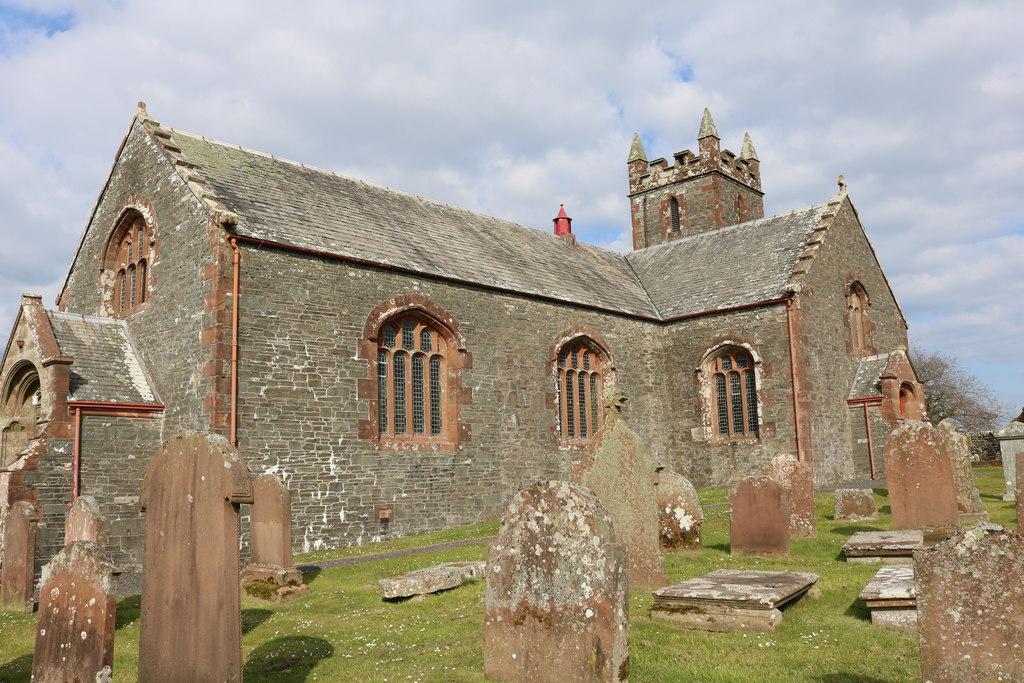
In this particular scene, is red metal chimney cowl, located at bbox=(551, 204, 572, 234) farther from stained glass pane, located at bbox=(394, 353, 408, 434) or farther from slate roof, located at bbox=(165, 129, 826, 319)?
stained glass pane, located at bbox=(394, 353, 408, 434)

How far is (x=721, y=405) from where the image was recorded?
23953mm

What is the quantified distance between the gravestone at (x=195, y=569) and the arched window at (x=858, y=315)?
23.5 metres

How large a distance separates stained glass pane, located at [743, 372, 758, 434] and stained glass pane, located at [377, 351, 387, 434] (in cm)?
1160

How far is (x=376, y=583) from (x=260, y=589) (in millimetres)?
1627

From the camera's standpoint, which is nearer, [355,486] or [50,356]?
[50,356]

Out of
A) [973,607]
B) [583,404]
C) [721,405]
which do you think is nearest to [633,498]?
[973,607]

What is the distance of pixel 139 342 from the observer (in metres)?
16.9

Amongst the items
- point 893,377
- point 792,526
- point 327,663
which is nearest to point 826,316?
point 893,377

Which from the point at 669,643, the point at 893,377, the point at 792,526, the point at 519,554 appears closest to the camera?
the point at 519,554

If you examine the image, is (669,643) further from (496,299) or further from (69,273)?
(69,273)

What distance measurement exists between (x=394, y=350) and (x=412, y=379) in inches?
30.9

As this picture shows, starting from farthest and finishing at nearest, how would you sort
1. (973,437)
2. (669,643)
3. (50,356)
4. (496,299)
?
(973,437) < (496,299) < (50,356) < (669,643)

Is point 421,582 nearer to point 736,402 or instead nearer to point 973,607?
point 973,607

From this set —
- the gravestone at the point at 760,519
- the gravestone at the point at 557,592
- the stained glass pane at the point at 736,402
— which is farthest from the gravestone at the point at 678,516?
the stained glass pane at the point at 736,402
